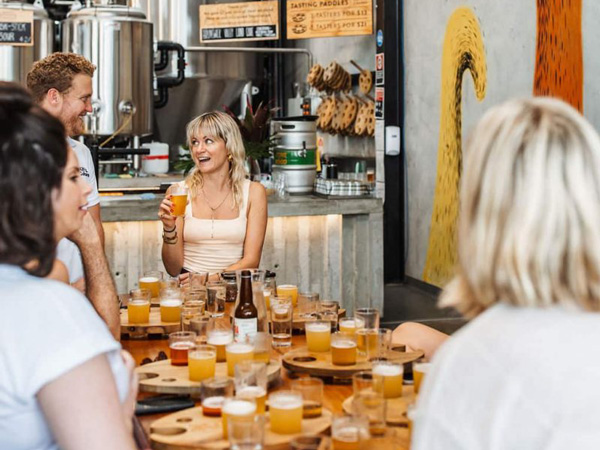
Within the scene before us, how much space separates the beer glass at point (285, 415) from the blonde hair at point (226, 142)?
2647 mm

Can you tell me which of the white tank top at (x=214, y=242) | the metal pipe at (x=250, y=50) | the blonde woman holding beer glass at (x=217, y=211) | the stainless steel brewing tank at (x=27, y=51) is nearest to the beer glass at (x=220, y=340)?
the blonde woman holding beer glass at (x=217, y=211)

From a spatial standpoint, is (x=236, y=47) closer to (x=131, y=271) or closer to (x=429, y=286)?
(x=429, y=286)

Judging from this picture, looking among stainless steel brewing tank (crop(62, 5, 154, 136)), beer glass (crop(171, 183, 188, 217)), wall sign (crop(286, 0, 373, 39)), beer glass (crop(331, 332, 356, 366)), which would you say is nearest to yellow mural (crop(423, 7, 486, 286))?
wall sign (crop(286, 0, 373, 39))

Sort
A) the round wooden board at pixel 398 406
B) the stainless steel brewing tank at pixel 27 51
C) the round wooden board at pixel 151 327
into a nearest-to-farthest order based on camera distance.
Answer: the round wooden board at pixel 398 406
the round wooden board at pixel 151 327
the stainless steel brewing tank at pixel 27 51

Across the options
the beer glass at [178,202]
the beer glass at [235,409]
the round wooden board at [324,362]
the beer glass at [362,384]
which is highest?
the beer glass at [178,202]

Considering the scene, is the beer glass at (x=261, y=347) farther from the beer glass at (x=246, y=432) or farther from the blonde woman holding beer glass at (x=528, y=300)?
the blonde woman holding beer glass at (x=528, y=300)

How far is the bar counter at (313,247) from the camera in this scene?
18.5ft

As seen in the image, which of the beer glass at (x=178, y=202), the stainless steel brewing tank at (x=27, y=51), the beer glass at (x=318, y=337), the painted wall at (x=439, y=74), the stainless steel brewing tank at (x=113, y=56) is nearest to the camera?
the beer glass at (x=318, y=337)

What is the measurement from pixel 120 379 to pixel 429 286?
608cm

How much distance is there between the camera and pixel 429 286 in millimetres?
7578

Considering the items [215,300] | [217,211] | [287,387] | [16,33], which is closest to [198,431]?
[287,387]

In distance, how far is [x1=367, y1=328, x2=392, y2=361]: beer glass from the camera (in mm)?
2576

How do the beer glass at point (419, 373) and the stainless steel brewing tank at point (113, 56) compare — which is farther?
the stainless steel brewing tank at point (113, 56)

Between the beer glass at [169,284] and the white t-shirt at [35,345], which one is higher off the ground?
the white t-shirt at [35,345]
